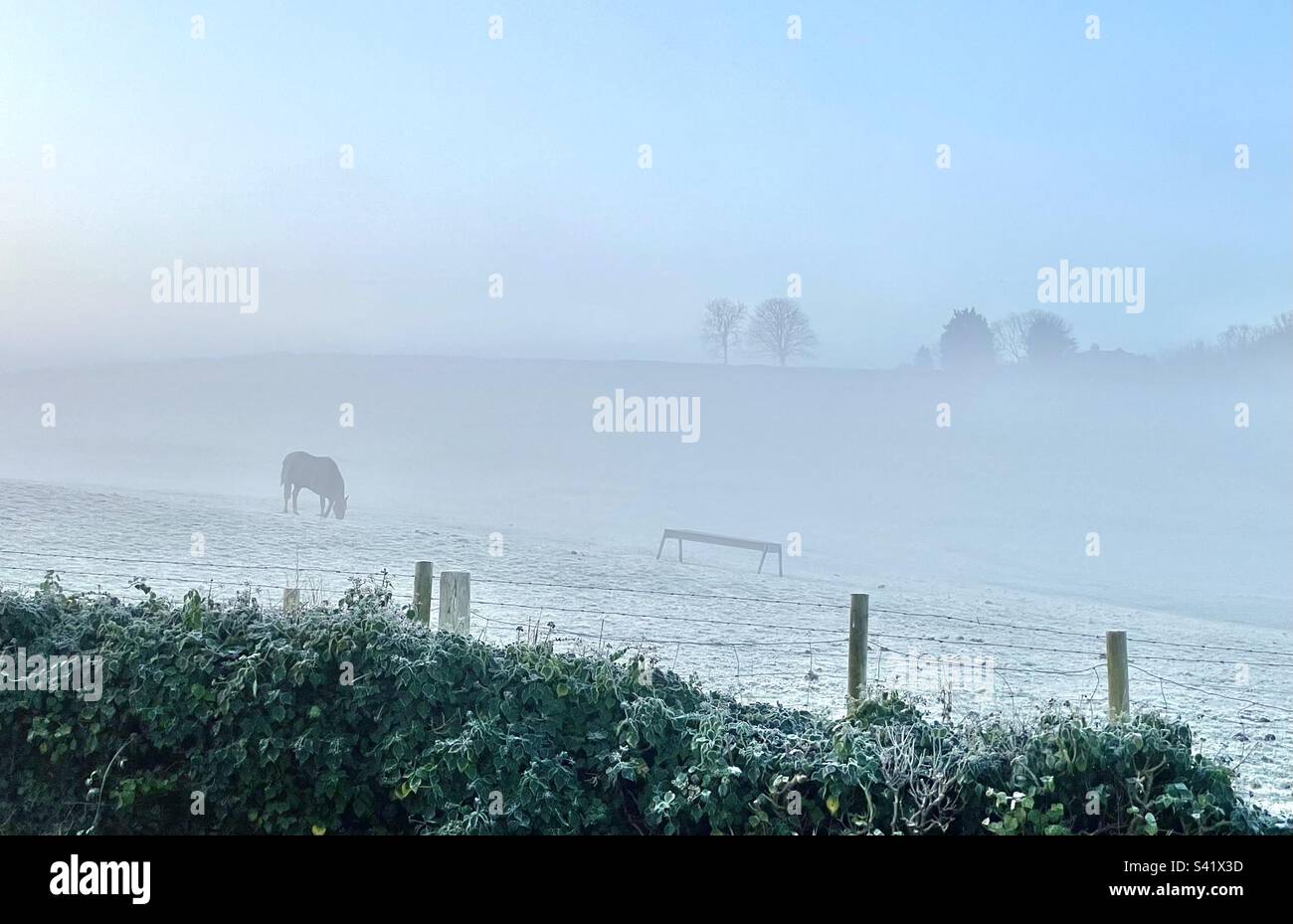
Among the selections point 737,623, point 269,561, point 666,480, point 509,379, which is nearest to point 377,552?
point 269,561

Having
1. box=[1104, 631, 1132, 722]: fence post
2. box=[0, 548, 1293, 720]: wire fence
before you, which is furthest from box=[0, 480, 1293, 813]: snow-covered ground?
box=[1104, 631, 1132, 722]: fence post

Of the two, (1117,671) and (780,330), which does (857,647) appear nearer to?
(1117,671)

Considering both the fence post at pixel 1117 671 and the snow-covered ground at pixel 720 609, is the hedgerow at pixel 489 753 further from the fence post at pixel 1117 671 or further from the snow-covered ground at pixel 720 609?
the fence post at pixel 1117 671

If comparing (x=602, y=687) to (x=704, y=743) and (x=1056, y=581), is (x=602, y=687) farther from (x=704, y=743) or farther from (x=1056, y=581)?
(x=1056, y=581)

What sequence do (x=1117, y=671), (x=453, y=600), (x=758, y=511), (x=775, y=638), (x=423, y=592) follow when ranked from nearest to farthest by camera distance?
(x=1117, y=671), (x=453, y=600), (x=423, y=592), (x=775, y=638), (x=758, y=511)

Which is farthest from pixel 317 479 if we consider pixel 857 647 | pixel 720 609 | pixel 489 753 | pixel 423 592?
pixel 489 753

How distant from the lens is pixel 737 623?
18156 mm

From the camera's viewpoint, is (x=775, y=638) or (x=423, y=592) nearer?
(x=423, y=592)

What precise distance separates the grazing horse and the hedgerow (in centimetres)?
2657

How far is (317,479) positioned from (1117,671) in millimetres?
29167

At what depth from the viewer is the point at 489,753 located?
6477 millimetres
